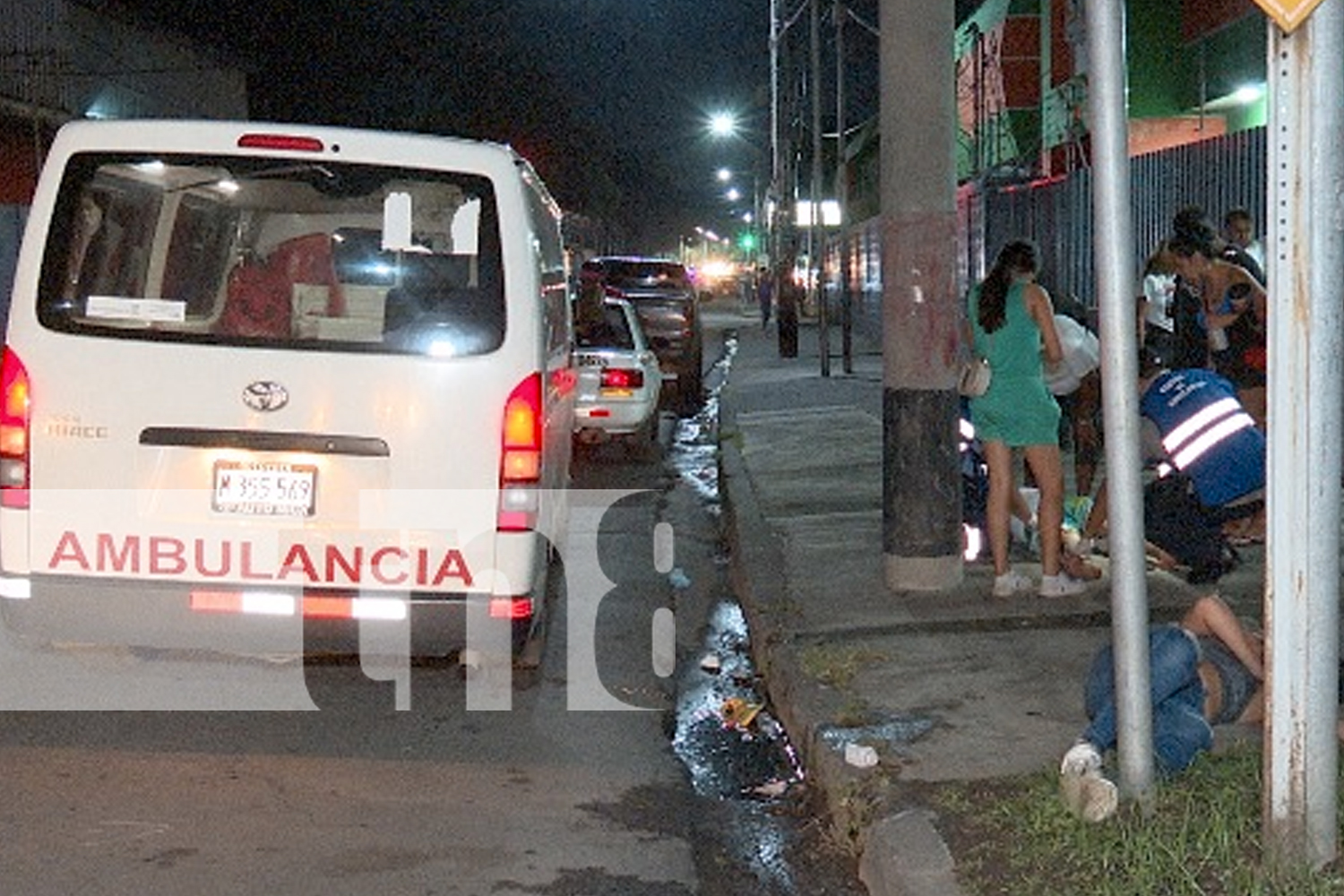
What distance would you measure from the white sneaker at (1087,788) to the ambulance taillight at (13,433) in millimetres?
3629

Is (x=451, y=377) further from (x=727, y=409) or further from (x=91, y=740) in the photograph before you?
(x=727, y=409)

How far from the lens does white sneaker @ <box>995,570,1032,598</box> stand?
829 centimetres

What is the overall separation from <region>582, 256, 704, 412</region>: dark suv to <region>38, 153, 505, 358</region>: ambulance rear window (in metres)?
13.2

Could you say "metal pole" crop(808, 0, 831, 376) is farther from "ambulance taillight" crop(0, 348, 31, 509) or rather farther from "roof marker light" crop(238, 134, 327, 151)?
"ambulance taillight" crop(0, 348, 31, 509)

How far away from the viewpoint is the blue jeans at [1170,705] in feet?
17.3

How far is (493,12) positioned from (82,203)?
36795 millimetres

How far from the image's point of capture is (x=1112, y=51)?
15.6 ft

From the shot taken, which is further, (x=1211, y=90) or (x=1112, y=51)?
(x=1211, y=90)

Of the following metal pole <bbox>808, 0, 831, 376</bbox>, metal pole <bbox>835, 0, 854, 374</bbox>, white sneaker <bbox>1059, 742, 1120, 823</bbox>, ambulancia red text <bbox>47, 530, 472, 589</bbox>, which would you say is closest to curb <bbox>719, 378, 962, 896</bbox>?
white sneaker <bbox>1059, 742, 1120, 823</bbox>

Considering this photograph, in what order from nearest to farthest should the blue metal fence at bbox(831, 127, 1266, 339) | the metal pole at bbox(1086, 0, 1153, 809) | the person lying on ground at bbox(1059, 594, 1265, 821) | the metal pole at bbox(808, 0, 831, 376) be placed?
the metal pole at bbox(1086, 0, 1153, 809)
the person lying on ground at bbox(1059, 594, 1265, 821)
the blue metal fence at bbox(831, 127, 1266, 339)
the metal pole at bbox(808, 0, 831, 376)

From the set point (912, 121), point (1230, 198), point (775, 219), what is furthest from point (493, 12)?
point (912, 121)

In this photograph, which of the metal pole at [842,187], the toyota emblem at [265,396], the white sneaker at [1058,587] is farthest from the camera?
the metal pole at [842,187]

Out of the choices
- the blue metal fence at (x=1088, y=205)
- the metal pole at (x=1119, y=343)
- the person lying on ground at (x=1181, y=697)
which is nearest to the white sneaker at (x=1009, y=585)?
the blue metal fence at (x=1088, y=205)

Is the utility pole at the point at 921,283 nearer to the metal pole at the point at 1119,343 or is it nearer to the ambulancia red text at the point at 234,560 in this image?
the ambulancia red text at the point at 234,560
